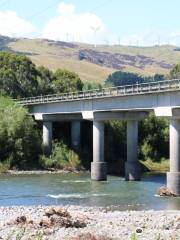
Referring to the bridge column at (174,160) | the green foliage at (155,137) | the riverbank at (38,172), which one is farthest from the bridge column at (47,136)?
the bridge column at (174,160)

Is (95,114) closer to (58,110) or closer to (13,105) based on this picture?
(58,110)

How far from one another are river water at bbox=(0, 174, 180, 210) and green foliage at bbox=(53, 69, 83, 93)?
6068cm

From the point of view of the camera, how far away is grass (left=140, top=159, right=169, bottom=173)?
3585 inches

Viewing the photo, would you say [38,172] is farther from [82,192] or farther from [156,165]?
[82,192]

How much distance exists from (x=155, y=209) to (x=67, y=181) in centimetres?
2562

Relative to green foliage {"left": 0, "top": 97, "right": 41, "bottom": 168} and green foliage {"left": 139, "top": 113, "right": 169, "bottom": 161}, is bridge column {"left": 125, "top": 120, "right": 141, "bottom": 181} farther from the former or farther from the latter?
green foliage {"left": 139, "top": 113, "right": 169, "bottom": 161}

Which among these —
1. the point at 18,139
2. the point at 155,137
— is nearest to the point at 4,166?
the point at 18,139

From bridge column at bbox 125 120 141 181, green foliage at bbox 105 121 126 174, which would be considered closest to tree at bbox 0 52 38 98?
green foliage at bbox 105 121 126 174

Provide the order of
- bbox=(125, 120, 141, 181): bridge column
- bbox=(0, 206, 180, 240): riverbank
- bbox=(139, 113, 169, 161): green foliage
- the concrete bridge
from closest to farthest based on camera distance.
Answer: bbox=(0, 206, 180, 240): riverbank
the concrete bridge
bbox=(125, 120, 141, 181): bridge column
bbox=(139, 113, 169, 161): green foliage

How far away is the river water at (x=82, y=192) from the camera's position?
49656 millimetres

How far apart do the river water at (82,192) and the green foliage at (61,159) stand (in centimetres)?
917

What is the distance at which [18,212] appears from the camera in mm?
40156

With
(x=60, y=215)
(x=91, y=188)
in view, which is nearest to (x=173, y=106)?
(x=91, y=188)

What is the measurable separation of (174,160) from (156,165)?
36.1m
